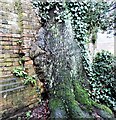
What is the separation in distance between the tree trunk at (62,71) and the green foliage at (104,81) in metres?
0.52

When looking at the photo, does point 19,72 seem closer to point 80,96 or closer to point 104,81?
point 80,96

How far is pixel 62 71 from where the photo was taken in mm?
3609

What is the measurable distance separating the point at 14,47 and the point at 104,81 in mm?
2226

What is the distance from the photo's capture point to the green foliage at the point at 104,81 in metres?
4.27

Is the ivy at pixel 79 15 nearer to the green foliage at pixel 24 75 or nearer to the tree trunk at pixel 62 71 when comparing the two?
the tree trunk at pixel 62 71

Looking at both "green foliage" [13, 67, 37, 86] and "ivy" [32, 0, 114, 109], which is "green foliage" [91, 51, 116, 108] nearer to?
"ivy" [32, 0, 114, 109]

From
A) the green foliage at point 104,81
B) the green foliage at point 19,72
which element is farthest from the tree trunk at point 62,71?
the green foliage at point 104,81

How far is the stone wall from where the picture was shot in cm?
301

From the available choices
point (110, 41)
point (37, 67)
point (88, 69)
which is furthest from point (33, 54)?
point (110, 41)

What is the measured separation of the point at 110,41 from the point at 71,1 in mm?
2085

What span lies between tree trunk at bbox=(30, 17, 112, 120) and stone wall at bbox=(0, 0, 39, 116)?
245 millimetres

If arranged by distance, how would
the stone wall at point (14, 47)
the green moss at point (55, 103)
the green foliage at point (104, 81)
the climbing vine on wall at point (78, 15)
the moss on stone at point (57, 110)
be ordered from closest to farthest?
the stone wall at point (14, 47) < the moss on stone at point (57, 110) < the green moss at point (55, 103) < the climbing vine on wall at point (78, 15) < the green foliage at point (104, 81)

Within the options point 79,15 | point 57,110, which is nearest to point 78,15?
point 79,15

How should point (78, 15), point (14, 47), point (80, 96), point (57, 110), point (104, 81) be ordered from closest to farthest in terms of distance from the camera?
point (57, 110)
point (14, 47)
point (80, 96)
point (78, 15)
point (104, 81)
